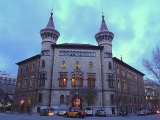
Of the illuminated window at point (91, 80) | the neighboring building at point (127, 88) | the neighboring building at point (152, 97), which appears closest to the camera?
the illuminated window at point (91, 80)

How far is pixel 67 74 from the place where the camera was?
4056cm

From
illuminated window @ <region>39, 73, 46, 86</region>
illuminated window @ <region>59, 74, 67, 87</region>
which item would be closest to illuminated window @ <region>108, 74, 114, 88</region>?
illuminated window @ <region>59, 74, 67, 87</region>

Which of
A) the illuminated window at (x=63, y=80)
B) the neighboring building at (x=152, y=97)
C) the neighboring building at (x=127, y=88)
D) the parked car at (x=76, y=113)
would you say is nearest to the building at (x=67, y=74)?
the illuminated window at (x=63, y=80)

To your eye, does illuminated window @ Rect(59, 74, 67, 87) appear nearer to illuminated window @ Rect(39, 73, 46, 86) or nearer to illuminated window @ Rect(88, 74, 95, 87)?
illuminated window @ Rect(39, 73, 46, 86)

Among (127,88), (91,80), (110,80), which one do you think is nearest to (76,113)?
(91,80)

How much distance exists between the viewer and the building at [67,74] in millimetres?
38938

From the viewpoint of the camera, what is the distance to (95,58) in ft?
140

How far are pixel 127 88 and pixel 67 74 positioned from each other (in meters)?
22.1

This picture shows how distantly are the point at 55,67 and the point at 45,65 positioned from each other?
8.91ft

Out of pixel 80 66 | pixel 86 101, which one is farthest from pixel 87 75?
pixel 86 101

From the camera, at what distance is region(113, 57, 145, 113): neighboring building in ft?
149

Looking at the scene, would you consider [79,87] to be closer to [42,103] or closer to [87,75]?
[87,75]

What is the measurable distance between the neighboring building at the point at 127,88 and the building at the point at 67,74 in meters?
3.83

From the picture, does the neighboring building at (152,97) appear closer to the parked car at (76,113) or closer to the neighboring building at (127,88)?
the neighboring building at (127,88)
